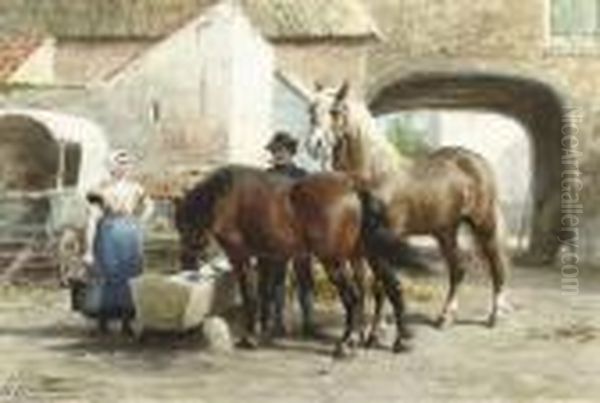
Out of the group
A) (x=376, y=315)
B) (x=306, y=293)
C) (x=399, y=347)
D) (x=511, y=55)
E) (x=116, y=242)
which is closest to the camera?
(x=399, y=347)

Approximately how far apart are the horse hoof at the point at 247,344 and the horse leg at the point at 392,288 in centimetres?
110

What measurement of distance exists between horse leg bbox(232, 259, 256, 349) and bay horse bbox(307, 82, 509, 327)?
100 cm

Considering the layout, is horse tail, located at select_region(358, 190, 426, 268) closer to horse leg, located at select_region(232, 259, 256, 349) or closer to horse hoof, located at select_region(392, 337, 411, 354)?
horse hoof, located at select_region(392, 337, 411, 354)

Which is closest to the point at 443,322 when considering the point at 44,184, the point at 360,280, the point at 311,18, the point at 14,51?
the point at 360,280

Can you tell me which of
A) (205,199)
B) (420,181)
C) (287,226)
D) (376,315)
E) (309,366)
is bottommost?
(309,366)

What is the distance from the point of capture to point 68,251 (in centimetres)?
1714

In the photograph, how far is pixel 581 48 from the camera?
907 inches

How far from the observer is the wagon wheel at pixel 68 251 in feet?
55.5

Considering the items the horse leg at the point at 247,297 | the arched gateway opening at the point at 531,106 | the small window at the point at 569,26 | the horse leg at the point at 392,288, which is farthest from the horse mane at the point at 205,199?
the small window at the point at 569,26

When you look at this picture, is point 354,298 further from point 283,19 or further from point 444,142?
point 444,142

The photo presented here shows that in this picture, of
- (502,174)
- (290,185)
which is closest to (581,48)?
(290,185)

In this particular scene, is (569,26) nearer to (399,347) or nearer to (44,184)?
(44,184)

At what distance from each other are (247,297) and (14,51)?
31.7ft

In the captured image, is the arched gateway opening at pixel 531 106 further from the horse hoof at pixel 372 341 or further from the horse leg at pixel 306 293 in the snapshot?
the horse hoof at pixel 372 341
